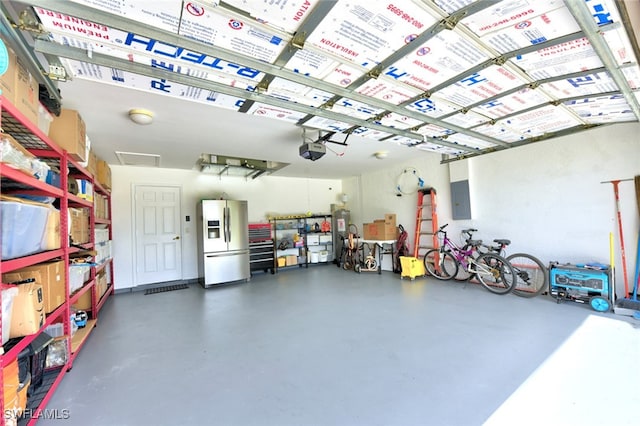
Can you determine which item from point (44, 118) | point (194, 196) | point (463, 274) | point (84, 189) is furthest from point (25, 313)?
point (463, 274)

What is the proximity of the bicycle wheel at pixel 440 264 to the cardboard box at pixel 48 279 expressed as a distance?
540cm

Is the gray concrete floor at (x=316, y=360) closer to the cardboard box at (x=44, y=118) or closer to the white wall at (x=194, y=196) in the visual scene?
the white wall at (x=194, y=196)

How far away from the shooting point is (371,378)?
2041 millimetres

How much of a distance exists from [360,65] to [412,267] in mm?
4396

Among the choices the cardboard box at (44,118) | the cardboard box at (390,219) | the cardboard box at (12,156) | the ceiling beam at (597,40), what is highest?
the ceiling beam at (597,40)

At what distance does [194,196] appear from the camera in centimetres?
614

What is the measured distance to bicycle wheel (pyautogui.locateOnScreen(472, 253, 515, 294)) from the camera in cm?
414

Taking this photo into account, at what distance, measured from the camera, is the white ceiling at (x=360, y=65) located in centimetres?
150

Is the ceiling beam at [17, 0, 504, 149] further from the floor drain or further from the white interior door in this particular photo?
the floor drain

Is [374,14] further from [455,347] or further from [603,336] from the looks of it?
[603,336]

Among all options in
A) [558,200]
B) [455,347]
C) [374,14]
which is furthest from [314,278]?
[374,14]

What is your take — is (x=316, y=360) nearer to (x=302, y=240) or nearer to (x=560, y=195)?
(x=560, y=195)

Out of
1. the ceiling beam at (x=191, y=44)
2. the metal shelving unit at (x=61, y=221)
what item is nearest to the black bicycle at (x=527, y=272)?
the ceiling beam at (x=191, y=44)

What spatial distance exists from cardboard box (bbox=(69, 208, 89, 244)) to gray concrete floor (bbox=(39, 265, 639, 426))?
115cm
